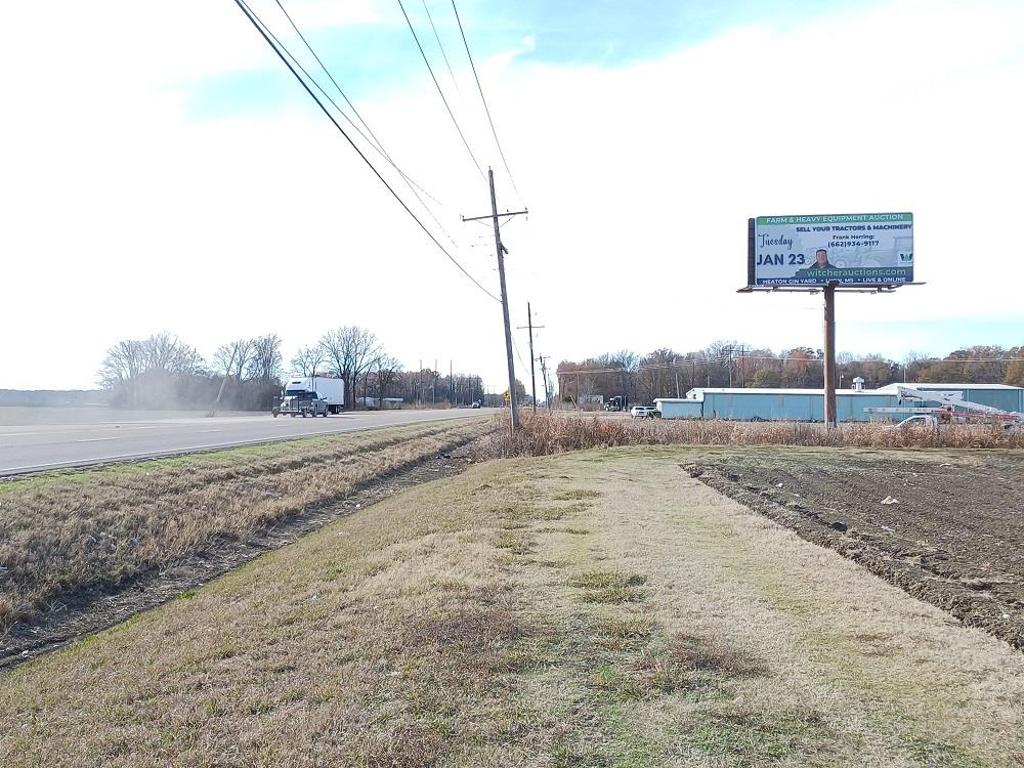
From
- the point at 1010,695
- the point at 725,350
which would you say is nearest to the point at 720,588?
the point at 1010,695

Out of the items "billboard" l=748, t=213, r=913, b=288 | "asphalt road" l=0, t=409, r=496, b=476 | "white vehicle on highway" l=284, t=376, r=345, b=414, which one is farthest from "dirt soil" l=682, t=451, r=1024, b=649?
"white vehicle on highway" l=284, t=376, r=345, b=414

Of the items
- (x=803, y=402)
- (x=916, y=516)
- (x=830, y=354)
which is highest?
(x=830, y=354)

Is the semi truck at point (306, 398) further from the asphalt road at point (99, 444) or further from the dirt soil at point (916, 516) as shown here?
the dirt soil at point (916, 516)

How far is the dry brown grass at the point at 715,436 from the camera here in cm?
2797

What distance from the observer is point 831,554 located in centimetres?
830

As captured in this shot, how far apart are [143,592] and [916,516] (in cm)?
1072

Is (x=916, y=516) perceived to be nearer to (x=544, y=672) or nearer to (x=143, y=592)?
(x=544, y=672)

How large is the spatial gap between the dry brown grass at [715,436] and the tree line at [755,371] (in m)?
53.4

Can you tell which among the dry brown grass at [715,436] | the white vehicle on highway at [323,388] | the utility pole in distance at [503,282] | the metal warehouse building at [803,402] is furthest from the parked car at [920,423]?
the white vehicle on highway at [323,388]

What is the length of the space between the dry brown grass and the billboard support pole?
77 cm

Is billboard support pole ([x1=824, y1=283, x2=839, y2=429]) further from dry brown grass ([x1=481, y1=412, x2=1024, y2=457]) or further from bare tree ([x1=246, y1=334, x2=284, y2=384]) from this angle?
bare tree ([x1=246, y1=334, x2=284, y2=384])

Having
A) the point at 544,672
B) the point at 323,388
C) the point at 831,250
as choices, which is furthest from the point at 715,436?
the point at 323,388

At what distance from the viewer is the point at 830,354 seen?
31.7 metres

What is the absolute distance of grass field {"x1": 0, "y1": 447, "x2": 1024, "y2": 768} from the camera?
159 inches
